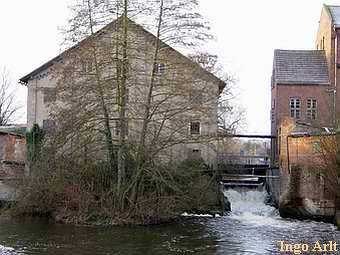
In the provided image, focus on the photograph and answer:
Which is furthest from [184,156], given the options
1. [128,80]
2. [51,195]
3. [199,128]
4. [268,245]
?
[268,245]

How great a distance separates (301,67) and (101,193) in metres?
22.7

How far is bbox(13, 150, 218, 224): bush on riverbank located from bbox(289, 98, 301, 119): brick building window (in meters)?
16.8

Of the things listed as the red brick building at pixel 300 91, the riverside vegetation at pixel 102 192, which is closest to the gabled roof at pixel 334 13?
the red brick building at pixel 300 91

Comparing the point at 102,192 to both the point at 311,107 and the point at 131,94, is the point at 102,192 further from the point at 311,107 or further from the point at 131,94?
the point at 311,107

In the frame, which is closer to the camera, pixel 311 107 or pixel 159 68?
pixel 159 68

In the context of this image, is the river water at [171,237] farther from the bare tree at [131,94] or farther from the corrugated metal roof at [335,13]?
the corrugated metal roof at [335,13]

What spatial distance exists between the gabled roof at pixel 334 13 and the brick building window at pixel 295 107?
6.02 m

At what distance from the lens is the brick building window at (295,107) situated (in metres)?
43.9

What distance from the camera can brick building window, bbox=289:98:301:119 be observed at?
4391cm

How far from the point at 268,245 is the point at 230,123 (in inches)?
1272

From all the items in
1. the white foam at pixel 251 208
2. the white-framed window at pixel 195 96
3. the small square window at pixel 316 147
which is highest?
the white-framed window at pixel 195 96

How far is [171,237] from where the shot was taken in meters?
23.1

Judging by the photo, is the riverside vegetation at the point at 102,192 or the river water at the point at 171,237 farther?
the riverside vegetation at the point at 102,192

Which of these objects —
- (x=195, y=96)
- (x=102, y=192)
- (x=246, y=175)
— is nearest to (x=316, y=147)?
(x=195, y=96)
